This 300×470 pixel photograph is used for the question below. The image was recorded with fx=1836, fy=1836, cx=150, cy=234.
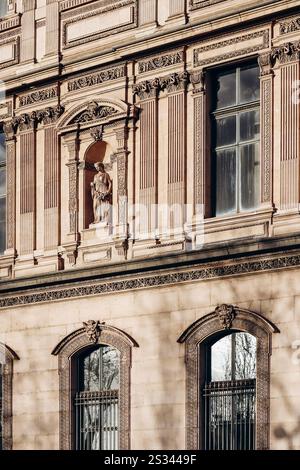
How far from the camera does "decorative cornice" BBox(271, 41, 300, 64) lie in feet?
125

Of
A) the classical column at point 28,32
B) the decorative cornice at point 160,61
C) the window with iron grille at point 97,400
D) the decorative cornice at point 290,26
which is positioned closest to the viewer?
the decorative cornice at point 290,26

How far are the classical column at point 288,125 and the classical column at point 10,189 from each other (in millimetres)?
8523

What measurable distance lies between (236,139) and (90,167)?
4.55 meters

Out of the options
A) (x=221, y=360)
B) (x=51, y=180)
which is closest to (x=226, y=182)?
(x=221, y=360)

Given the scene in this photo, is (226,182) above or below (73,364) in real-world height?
above

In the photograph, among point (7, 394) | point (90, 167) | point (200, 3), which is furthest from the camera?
point (7, 394)

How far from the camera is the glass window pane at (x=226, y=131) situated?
39.6 m

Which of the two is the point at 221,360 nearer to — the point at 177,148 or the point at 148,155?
the point at 177,148

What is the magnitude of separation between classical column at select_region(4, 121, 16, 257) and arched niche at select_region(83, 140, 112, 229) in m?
2.47

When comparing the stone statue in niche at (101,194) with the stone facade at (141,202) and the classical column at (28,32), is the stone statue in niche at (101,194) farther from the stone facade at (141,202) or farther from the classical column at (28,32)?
the classical column at (28,32)

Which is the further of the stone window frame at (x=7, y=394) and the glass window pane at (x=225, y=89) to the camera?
the stone window frame at (x=7, y=394)

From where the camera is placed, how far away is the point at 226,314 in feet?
125

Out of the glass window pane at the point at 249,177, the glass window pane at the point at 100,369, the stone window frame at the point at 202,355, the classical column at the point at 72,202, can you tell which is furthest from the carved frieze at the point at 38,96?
the stone window frame at the point at 202,355
